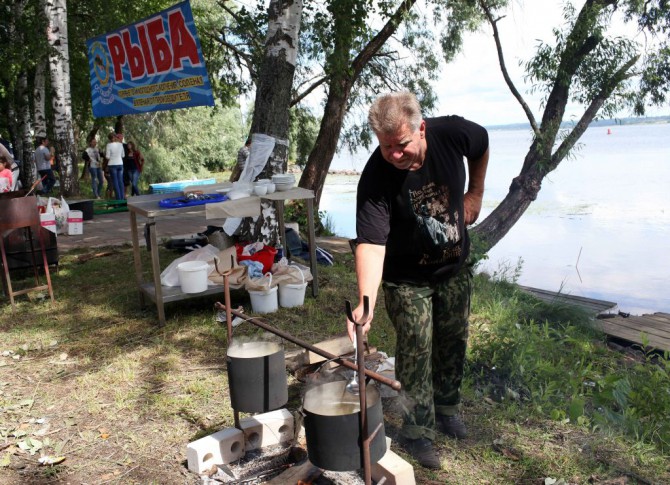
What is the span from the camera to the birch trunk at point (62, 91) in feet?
38.7

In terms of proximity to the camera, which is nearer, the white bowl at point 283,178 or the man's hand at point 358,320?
the man's hand at point 358,320

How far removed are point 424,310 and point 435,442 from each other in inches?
32.0

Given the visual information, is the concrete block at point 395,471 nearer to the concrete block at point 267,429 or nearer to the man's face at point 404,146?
the concrete block at point 267,429

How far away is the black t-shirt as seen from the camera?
2.66 meters

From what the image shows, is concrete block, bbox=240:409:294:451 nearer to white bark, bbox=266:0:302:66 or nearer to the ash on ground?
the ash on ground

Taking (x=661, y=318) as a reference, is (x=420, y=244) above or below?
above

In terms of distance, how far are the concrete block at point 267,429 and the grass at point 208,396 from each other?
1.12ft

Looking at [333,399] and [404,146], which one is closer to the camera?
[333,399]

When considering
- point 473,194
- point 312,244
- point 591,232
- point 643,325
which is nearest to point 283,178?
point 312,244

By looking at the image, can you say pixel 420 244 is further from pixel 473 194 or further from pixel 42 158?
pixel 42 158

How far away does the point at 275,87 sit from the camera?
19.9 ft

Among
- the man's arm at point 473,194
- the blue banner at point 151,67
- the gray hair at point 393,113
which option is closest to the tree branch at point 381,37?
the blue banner at point 151,67

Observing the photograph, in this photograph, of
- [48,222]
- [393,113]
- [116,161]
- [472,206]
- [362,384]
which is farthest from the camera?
[116,161]

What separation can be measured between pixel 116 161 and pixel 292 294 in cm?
976
